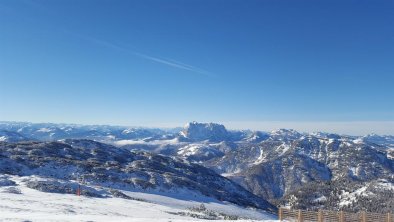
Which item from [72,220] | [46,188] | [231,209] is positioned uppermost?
[72,220]

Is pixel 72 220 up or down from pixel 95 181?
up

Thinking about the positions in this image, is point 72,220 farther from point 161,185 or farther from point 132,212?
point 161,185

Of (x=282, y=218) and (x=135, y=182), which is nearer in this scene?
(x=282, y=218)

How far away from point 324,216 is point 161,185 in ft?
409

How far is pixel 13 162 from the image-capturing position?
173500mm

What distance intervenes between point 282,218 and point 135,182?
373 feet

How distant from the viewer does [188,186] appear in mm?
180875

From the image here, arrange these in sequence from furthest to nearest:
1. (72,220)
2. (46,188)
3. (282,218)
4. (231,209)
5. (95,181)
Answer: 1. (95,181)
2. (231,209)
3. (46,188)
4. (282,218)
5. (72,220)

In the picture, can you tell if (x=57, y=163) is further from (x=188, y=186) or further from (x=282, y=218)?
(x=282, y=218)

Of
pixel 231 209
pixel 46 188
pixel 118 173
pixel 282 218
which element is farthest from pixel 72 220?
pixel 118 173

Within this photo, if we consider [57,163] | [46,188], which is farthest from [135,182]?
[46,188]

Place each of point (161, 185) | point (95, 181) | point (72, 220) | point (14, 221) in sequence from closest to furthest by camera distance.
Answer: point (14, 221)
point (72, 220)
point (95, 181)
point (161, 185)

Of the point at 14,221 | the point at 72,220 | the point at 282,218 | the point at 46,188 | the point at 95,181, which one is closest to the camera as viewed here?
the point at 14,221

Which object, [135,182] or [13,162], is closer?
[135,182]
